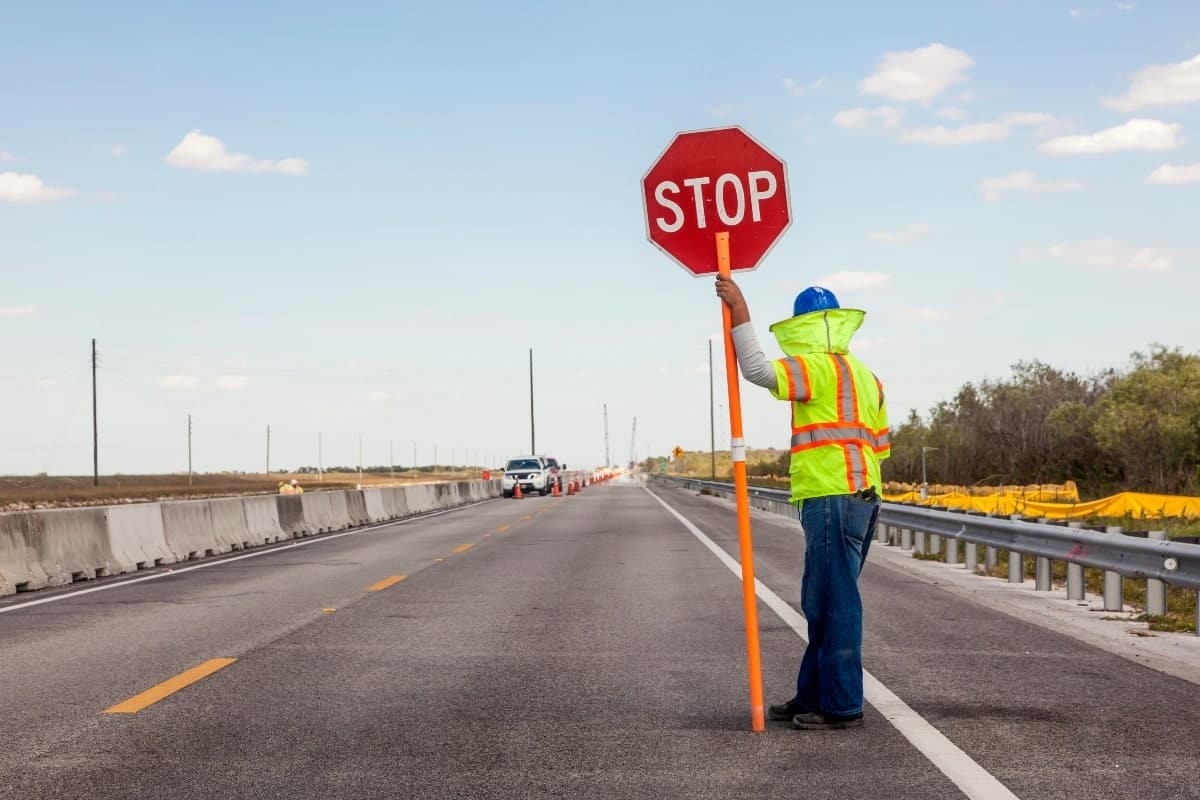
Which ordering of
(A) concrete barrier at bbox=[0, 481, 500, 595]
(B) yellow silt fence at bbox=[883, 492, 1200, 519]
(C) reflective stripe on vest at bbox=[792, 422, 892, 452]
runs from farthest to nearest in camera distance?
(B) yellow silt fence at bbox=[883, 492, 1200, 519] < (A) concrete barrier at bbox=[0, 481, 500, 595] < (C) reflective stripe on vest at bbox=[792, 422, 892, 452]

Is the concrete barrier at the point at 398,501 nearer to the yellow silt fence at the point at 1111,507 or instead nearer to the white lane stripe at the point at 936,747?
the yellow silt fence at the point at 1111,507

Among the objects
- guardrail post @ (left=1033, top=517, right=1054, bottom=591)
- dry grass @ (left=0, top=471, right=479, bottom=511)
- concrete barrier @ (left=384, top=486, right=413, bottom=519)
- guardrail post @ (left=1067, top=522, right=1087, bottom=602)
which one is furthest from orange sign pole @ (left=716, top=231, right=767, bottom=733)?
dry grass @ (left=0, top=471, right=479, bottom=511)

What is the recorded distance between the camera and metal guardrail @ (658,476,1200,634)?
9.53 meters

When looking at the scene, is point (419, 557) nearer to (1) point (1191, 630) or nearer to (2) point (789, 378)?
(1) point (1191, 630)

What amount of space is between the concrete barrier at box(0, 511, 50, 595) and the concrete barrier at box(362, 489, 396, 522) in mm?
17785

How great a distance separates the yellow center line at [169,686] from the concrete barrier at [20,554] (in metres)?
6.84

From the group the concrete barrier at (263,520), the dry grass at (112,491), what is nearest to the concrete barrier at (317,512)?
the concrete barrier at (263,520)

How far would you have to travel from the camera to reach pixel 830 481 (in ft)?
20.7

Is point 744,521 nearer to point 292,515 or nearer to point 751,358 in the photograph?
point 751,358

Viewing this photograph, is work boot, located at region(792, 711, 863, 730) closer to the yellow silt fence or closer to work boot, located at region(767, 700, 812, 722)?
work boot, located at region(767, 700, 812, 722)

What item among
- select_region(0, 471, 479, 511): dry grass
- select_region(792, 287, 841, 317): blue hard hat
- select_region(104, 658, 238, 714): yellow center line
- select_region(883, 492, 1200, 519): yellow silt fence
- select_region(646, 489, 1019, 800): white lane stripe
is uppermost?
select_region(792, 287, 841, 317): blue hard hat

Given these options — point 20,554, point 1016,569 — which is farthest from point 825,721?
point 20,554

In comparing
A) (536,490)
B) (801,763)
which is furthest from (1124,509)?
(536,490)

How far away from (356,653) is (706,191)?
4160mm
